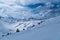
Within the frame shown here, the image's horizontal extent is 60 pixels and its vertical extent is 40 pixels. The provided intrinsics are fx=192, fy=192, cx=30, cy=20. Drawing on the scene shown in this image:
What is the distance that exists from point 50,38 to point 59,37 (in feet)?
1.46

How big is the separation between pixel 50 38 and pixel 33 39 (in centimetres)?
123

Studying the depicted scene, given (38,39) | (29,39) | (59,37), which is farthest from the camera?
(29,39)

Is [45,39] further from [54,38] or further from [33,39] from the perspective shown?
[33,39]

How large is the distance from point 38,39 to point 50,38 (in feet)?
2.53

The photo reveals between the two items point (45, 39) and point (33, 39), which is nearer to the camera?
point (45, 39)

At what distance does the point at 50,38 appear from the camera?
26.0ft

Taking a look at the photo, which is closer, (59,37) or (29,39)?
(59,37)

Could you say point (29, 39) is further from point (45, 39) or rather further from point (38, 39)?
point (45, 39)

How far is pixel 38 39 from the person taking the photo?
8516 mm

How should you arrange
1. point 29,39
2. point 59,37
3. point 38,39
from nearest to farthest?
1. point 59,37
2. point 38,39
3. point 29,39

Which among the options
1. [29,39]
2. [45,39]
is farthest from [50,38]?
[29,39]

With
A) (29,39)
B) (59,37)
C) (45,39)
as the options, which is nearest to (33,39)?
(29,39)

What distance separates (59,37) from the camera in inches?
300

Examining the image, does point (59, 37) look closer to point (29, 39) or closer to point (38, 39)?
point (38, 39)
